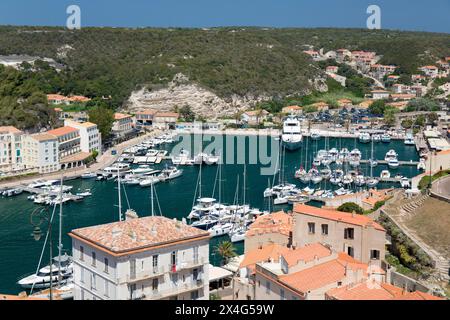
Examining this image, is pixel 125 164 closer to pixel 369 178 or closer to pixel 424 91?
pixel 369 178

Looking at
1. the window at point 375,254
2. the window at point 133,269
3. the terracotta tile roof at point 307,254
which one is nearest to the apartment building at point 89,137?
the window at point 375,254

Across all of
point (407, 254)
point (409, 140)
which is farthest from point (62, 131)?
point (407, 254)

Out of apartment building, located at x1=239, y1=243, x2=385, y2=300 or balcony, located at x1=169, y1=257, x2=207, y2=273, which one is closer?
balcony, located at x1=169, y1=257, x2=207, y2=273

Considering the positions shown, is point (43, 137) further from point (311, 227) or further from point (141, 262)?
point (141, 262)

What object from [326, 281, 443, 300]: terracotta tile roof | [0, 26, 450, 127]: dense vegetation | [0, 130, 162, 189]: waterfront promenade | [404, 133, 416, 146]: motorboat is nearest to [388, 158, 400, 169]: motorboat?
[404, 133, 416, 146]: motorboat

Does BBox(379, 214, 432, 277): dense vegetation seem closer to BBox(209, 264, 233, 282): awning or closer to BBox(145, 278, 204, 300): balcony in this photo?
BBox(209, 264, 233, 282): awning

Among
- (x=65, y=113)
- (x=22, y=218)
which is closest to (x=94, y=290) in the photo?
(x=22, y=218)
